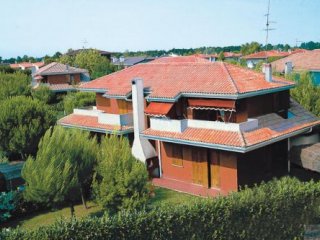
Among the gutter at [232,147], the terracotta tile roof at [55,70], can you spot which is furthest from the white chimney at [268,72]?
the terracotta tile roof at [55,70]

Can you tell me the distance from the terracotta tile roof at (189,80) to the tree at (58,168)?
7639 mm

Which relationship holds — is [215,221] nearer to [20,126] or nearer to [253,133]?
[253,133]

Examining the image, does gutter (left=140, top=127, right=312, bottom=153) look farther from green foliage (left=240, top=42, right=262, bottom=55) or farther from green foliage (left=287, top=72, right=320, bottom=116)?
green foliage (left=240, top=42, right=262, bottom=55)

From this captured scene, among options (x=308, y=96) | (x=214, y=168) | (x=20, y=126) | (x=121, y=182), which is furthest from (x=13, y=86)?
(x=121, y=182)

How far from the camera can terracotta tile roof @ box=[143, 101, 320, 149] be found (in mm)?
22953

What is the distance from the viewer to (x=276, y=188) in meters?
17.3

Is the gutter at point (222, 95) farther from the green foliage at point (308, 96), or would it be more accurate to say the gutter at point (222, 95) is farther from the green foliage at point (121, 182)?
the green foliage at point (121, 182)

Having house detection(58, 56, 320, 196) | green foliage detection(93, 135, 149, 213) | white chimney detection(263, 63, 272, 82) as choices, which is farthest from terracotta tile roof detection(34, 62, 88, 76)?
green foliage detection(93, 135, 149, 213)

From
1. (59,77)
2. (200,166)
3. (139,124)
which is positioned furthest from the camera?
(59,77)

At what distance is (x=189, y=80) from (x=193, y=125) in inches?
145

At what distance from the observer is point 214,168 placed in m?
24.9

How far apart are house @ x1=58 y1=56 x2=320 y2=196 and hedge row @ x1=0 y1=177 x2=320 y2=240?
5.26 m

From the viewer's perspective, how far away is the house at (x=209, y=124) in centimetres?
2394

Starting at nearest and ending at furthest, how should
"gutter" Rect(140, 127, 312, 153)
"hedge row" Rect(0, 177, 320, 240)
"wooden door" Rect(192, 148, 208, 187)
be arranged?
"hedge row" Rect(0, 177, 320, 240) → "gutter" Rect(140, 127, 312, 153) → "wooden door" Rect(192, 148, 208, 187)
